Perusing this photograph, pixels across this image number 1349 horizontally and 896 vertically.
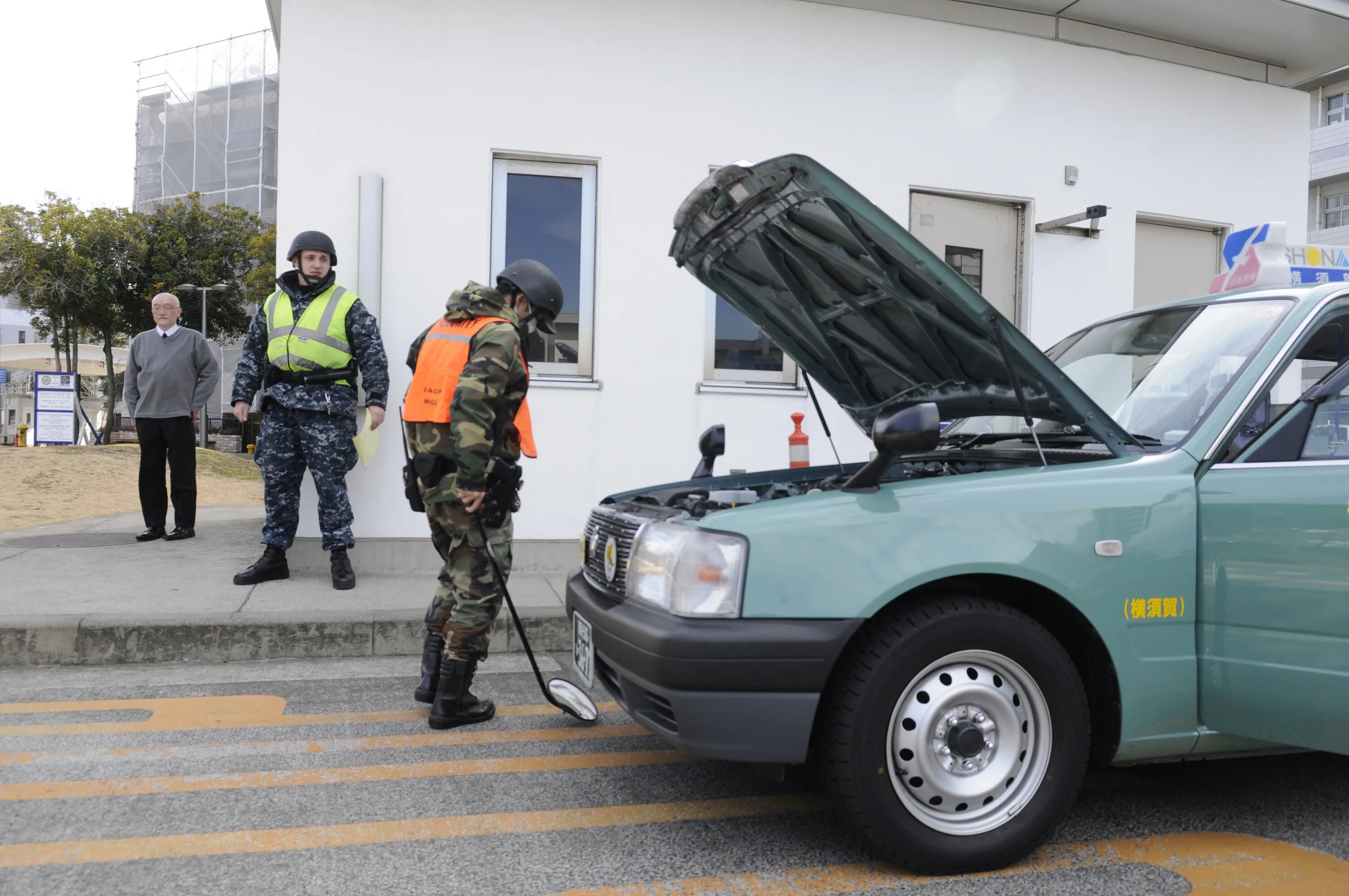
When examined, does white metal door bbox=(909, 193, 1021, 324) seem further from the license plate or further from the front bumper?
the front bumper

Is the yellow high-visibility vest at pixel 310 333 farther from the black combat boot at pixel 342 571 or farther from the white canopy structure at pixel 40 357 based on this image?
the white canopy structure at pixel 40 357

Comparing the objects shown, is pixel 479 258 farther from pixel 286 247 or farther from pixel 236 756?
pixel 236 756

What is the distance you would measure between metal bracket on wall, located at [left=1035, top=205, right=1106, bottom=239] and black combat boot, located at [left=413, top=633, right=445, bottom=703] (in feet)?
20.2

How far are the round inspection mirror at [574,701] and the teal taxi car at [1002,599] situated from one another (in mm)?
905

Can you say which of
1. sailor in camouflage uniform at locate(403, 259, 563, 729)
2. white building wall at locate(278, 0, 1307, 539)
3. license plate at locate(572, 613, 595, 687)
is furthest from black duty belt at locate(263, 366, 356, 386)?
license plate at locate(572, 613, 595, 687)

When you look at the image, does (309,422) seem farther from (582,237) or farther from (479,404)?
(479,404)

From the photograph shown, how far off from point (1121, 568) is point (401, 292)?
5327 millimetres

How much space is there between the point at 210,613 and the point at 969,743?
4.08 meters

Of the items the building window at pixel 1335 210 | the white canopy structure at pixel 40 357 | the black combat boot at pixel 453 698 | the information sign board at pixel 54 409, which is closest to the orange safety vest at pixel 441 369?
the black combat boot at pixel 453 698

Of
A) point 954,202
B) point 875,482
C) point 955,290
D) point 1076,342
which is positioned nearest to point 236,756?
point 875,482

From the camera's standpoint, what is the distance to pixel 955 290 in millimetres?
2658

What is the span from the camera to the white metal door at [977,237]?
25.3 ft

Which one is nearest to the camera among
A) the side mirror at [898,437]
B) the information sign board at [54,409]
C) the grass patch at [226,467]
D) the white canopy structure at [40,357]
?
the side mirror at [898,437]

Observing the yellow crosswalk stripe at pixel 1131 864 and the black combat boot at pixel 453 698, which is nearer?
the yellow crosswalk stripe at pixel 1131 864
